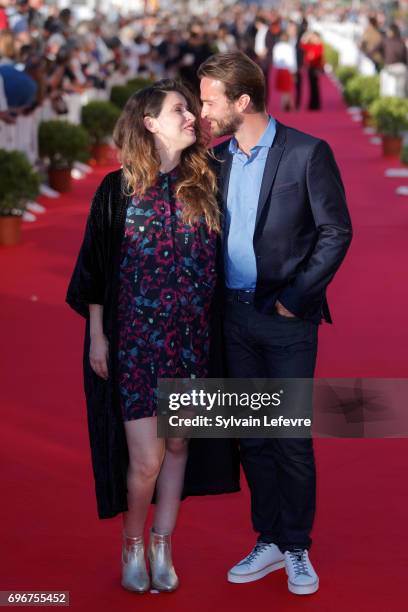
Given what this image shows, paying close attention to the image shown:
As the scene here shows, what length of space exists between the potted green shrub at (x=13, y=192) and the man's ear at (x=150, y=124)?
27.4 feet

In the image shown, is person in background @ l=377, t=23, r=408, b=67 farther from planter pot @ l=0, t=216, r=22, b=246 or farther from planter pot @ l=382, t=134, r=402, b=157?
planter pot @ l=0, t=216, r=22, b=246

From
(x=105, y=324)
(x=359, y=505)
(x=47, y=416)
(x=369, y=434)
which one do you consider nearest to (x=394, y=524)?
(x=359, y=505)

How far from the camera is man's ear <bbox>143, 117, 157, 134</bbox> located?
4.35m

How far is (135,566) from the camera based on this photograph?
464 centimetres

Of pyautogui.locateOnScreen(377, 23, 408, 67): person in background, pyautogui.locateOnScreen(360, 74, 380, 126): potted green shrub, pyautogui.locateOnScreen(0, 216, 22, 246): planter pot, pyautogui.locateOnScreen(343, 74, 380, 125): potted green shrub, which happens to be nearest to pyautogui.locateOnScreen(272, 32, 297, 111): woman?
pyautogui.locateOnScreen(343, 74, 380, 125): potted green shrub

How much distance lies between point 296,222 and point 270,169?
0.20 m

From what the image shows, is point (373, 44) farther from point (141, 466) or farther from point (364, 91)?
point (141, 466)

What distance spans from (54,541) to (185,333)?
1.34 meters

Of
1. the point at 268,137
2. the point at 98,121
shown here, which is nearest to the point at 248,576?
the point at 268,137

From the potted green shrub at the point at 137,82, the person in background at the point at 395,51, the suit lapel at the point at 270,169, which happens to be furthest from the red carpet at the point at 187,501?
the person in background at the point at 395,51

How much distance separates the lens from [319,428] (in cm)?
682

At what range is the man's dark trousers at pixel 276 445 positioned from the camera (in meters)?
4.54

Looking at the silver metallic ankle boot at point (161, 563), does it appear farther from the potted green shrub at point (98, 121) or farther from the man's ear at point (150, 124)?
the potted green shrub at point (98, 121)

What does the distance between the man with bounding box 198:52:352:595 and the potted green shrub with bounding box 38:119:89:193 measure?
12.0 metres
